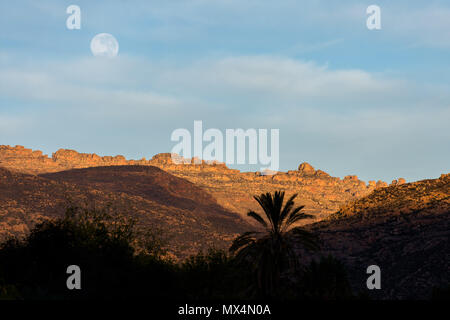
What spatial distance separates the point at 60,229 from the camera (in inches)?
2795

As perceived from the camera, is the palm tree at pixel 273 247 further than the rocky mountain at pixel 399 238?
No

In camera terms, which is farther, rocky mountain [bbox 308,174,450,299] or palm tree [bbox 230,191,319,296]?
rocky mountain [bbox 308,174,450,299]

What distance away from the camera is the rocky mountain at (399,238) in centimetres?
7962

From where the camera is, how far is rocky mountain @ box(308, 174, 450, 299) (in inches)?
3135

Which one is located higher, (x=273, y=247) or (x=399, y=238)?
(x=399, y=238)

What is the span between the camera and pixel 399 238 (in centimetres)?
9631

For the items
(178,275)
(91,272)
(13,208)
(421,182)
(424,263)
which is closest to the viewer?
Result: (91,272)

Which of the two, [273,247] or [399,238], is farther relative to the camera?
[399,238]
